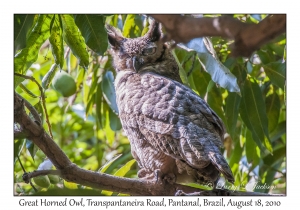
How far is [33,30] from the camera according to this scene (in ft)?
6.40

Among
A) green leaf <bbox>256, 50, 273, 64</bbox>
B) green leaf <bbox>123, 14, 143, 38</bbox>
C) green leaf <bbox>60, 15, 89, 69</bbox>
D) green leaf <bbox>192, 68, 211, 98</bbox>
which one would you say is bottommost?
green leaf <bbox>192, 68, 211, 98</bbox>

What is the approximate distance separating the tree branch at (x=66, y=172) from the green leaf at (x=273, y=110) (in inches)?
37.2

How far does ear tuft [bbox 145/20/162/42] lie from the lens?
2.42m

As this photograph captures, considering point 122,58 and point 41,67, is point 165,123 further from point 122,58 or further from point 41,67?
point 41,67

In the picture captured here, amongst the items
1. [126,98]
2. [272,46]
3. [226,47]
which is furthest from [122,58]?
[272,46]

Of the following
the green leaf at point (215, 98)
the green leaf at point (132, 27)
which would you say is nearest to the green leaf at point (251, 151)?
the green leaf at point (215, 98)

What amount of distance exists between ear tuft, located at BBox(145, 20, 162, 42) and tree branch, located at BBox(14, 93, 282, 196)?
2.32ft

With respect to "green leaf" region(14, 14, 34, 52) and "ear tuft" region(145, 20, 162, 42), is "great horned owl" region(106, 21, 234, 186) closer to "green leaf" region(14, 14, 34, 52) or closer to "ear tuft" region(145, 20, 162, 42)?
"ear tuft" region(145, 20, 162, 42)

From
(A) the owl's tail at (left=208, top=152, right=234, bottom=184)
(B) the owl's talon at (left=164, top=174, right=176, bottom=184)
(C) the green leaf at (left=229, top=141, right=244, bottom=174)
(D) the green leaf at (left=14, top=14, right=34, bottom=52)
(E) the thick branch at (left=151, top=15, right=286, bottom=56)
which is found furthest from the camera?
(C) the green leaf at (left=229, top=141, right=244, bottom=174)

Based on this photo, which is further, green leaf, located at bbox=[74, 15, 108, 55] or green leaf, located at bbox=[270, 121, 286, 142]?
green leaf, located at bbox=[270, 121, 286, 142]

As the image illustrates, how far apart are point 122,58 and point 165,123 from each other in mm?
741

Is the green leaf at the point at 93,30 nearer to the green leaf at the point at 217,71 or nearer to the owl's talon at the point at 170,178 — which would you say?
the green leaf at the point at 217,71

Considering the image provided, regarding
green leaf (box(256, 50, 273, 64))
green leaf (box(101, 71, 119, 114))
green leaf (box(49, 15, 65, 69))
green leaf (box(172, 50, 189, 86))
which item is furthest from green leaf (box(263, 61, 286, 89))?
green leaf (box(49, 15, 65, 69))

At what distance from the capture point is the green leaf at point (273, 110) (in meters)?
2.91
